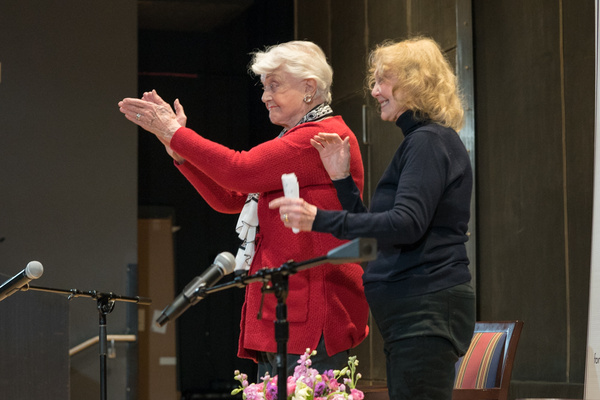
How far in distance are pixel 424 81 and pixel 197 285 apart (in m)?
0.77

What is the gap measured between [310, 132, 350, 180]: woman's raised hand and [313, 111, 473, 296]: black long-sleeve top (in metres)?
0.11

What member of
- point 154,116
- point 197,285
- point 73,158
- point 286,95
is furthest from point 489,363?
point 73,158

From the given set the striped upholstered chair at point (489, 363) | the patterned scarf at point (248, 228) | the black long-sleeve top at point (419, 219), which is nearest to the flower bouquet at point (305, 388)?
the black long-sleeve top at point (419, 219)

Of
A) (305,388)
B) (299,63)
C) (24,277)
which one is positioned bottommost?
(305,388)

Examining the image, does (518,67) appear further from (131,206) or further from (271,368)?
(131,206)

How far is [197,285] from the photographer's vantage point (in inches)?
64.7

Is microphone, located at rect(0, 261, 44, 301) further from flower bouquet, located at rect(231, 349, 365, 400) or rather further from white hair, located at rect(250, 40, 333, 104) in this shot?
white hair, located at rect(250, 40, 333, 104)

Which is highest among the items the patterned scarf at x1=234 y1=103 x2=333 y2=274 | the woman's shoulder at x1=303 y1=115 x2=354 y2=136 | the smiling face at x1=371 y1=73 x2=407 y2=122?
the smiling face at x1=371 y1=73 x2=407 y2=122

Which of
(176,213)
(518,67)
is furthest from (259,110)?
(518,67)

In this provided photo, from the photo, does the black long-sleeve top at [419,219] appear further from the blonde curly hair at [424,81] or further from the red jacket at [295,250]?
the red jacket at [295,250]

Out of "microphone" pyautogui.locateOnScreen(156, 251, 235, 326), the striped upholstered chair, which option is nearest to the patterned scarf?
"microphone" pyautogui.locateOnScreen(156, 251, 235, 326)

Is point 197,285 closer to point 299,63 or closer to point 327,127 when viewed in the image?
point 327,127

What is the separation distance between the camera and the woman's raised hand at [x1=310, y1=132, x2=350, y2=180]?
197 cm

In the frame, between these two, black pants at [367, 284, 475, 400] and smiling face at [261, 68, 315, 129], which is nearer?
black pants at [367, 284, 475, 400]
